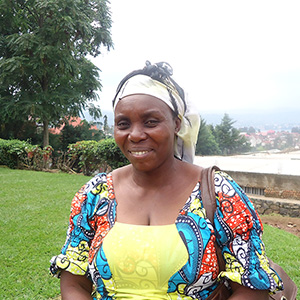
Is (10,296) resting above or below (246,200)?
below

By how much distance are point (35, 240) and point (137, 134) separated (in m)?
4.01

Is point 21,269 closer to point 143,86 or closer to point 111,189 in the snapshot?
point 111,189

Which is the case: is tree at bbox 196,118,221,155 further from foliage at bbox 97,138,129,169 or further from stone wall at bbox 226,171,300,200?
stone wall at bbox 226,171,300,200

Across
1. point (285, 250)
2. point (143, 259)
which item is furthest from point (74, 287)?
point (285, 250)

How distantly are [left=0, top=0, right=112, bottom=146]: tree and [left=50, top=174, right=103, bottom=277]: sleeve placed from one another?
49.5 ft

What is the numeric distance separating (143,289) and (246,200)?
655 millimetres

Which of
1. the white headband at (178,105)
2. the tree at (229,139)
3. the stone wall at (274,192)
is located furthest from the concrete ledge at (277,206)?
the tree at (229,139)

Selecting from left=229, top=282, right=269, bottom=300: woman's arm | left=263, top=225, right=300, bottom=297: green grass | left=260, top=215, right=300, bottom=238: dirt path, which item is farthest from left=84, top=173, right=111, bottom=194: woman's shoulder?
left=260, top=215, right=300, bottom=238: dirt path

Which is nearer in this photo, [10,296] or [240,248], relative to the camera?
[240,248]

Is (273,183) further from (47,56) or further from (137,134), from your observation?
(47,56)

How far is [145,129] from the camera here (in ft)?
5.33

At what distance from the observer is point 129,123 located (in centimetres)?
167

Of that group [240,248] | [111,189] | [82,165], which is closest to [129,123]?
[111,189]

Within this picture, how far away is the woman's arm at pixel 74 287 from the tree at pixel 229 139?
165ft
